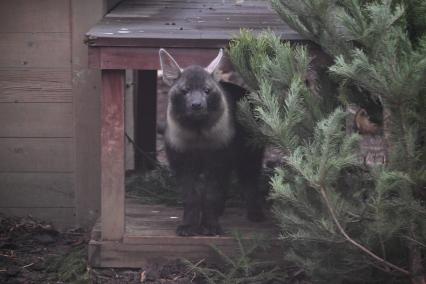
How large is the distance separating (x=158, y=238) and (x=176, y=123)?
0.78 metres

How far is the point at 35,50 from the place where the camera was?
677 cm

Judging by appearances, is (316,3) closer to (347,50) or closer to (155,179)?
(347,50)

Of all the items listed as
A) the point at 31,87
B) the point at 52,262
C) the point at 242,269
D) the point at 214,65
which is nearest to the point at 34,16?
the point at 31,87

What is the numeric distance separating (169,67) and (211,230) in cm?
115

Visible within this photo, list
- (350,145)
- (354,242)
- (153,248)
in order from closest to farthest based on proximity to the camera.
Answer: (350,145), (354,242), (153,248)

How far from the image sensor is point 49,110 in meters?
6.80

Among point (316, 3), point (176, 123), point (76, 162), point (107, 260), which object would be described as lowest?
point (107, 260)

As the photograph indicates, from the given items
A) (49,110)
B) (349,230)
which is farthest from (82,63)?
(349,230)

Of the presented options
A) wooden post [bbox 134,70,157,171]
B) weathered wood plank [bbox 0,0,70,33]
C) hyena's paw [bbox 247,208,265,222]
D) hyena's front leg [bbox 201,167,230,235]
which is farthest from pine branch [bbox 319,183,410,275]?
wooden post [bbox 134,70,157,171]

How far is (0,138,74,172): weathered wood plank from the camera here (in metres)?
6.83

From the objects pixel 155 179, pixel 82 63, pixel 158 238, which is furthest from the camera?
pixel 155 179

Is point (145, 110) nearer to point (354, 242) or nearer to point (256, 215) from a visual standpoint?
point (256, 215)

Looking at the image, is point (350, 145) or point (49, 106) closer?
point (350, 145)

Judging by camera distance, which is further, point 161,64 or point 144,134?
point 144,134
